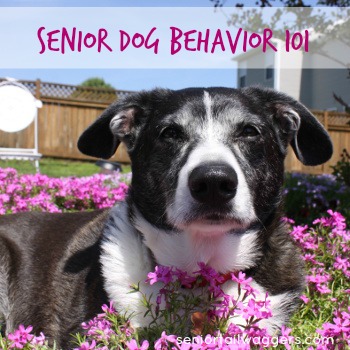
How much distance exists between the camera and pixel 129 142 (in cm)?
383

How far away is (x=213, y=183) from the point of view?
2.75 m

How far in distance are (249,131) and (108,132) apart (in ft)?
3.30

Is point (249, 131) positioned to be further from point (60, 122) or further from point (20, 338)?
point (60, 122)

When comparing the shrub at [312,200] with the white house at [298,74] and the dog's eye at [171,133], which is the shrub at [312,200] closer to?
the dog's eye at [171,133]

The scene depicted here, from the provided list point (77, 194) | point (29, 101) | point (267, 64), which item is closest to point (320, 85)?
point (267, 64)

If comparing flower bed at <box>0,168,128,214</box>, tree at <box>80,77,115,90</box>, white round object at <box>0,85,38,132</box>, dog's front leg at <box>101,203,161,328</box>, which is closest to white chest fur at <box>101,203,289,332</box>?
dog's front leg at <box>101,203,161,328</box>

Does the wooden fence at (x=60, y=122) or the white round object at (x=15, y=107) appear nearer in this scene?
the white round object at (x=15, y=107)

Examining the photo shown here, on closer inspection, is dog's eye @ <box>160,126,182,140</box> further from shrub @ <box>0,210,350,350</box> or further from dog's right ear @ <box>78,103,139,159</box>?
shrub @ <box>0,210,350,350</box>

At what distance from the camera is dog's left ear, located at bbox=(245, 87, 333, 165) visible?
366 centimetres

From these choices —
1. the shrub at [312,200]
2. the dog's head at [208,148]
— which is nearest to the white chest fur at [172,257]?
the dog's head at [208,148]

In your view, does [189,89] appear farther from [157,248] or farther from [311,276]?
[311,276]

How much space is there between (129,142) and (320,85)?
30.5 meters

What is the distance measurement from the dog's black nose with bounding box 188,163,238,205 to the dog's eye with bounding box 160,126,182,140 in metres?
0.58

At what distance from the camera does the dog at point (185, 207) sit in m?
2.98
